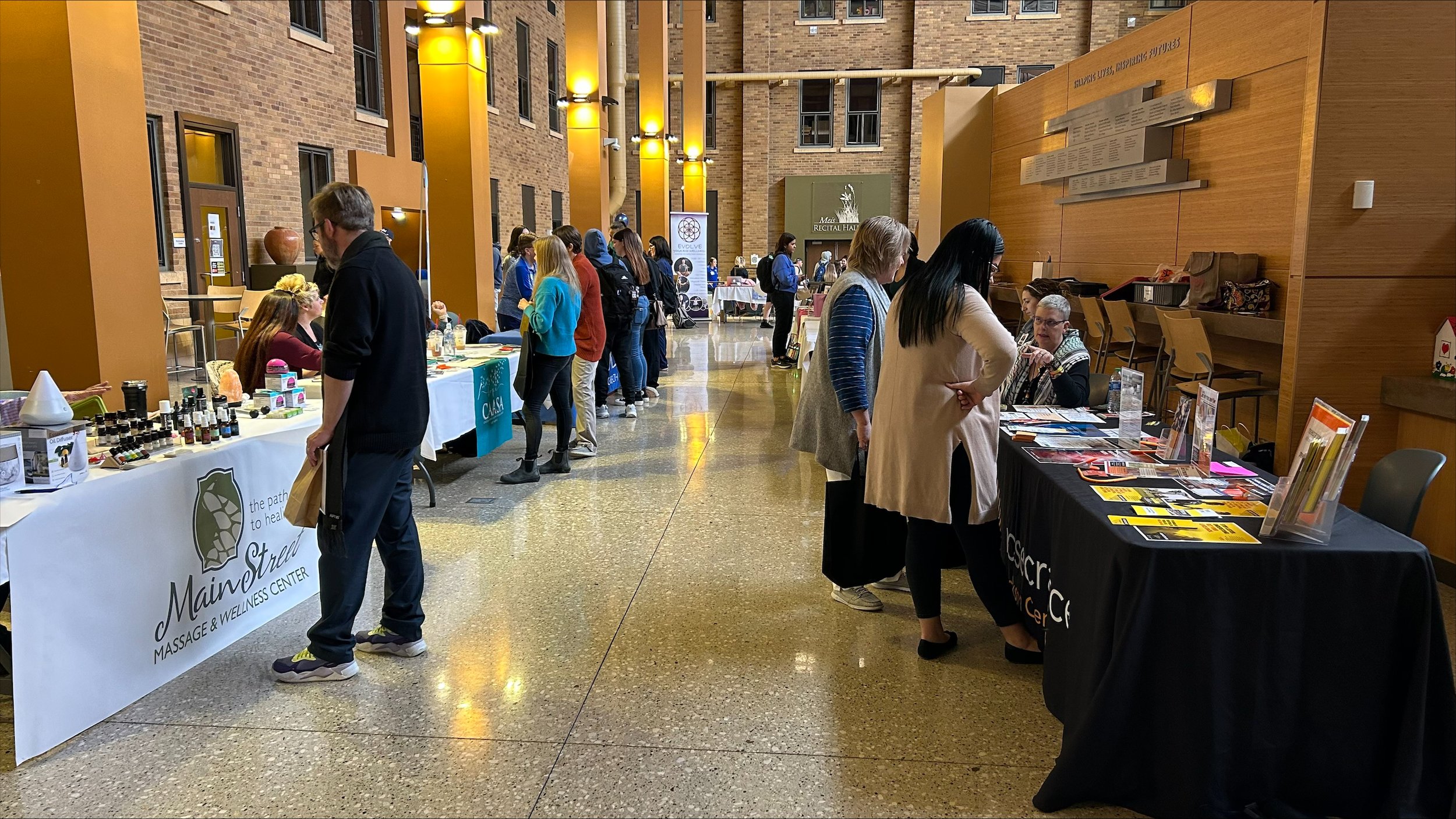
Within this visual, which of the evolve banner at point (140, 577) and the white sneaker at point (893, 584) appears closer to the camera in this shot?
the evolve banner at point (140, 577)

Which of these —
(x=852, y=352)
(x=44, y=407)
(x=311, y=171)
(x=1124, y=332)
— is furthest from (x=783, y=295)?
(x=44, y=407)

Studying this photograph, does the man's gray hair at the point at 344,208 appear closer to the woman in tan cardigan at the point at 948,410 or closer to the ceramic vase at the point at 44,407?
the ceramic vase at the point at 44,407

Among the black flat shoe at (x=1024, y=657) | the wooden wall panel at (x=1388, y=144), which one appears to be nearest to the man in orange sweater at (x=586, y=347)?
the black flat shoe at (x=1024, y=657)

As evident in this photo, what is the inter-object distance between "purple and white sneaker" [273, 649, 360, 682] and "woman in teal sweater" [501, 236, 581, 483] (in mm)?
2649

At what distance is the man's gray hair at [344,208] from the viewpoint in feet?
9.57

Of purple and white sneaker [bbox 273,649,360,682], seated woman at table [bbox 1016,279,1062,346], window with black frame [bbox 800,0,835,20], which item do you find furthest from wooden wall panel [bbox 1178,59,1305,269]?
window with black frame [bbox 800,0,835,20]

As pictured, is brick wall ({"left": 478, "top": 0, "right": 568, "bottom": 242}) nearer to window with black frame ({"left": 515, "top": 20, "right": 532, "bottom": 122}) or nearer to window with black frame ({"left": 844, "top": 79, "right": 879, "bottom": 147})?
window with black frame ({"left": 515, "top": 20, "right": 532, "bottom": 122})

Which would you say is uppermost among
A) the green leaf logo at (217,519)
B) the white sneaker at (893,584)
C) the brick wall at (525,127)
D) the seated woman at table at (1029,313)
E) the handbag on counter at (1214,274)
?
the brick wall at (525,127)

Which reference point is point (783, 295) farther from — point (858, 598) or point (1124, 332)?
point (858, 598)

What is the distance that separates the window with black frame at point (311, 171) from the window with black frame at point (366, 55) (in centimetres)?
121

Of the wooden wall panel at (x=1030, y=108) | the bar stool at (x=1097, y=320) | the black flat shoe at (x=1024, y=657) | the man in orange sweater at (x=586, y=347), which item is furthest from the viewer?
the wooden wall panel at (x=1030, y=108)

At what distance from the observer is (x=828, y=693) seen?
9.78 ft

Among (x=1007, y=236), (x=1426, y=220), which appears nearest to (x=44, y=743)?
(x=1426, y=220)

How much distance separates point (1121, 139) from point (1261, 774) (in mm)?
6392
